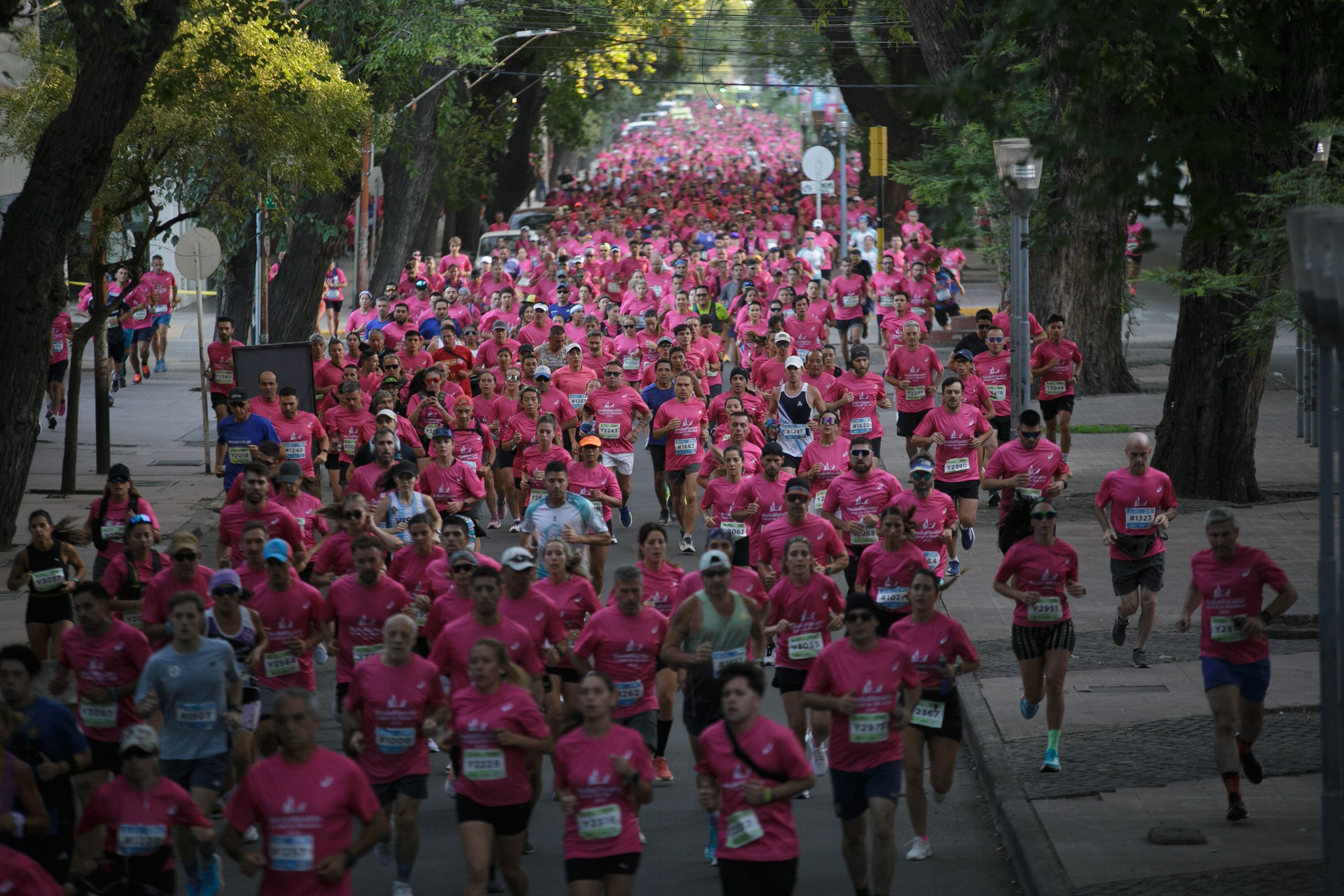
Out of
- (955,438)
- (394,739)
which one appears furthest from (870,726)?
(955,438)

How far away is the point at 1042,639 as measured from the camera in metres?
10.5

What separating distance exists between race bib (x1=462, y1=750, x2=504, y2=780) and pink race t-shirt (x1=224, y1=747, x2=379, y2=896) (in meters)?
0.72

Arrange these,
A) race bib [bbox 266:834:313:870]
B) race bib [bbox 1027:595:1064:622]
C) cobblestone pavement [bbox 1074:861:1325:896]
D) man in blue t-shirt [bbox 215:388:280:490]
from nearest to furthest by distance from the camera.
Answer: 1. race bib [bbox 266:834:313:870]
2. cobblestone pavement [bbox 1074:861:1325:896]
3. race bib [bbox 1027:595:1064:622]
4. man in blue t-shirt [bbox 215:388:280:490]

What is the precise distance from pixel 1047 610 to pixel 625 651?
2.68 metres

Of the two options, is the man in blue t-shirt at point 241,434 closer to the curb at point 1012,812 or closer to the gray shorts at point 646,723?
the curb at point 1012,812

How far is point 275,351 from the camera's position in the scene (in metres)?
19.2

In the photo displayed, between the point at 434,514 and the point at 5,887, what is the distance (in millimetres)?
6677

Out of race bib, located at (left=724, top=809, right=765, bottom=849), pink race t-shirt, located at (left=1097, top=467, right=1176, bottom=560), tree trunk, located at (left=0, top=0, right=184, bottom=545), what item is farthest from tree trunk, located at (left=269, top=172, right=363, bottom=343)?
race bib, located at (left=724, top=809, right=765, bottom=849)

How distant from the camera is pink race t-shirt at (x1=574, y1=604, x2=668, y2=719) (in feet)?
30.6

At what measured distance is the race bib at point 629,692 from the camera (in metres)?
9.33

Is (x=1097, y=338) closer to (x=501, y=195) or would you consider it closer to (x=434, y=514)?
(x=434, y=514)

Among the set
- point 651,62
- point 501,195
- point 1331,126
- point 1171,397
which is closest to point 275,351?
point 1171,397

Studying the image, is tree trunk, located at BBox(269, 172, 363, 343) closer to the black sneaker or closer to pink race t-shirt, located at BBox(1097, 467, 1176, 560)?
pink race t-shirt, located at BBox(1097, 467, 1176, 560)

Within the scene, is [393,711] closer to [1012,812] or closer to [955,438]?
[1012,812]
